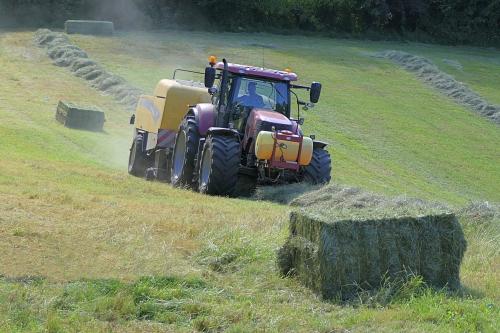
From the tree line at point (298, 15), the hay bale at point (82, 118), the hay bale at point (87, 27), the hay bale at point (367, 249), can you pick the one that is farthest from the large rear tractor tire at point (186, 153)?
the tree line at point (298, 15)

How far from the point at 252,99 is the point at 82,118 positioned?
10.4 meters

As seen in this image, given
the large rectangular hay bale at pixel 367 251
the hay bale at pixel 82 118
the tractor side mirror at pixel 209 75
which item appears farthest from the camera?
the hay bale at pixel 82 118

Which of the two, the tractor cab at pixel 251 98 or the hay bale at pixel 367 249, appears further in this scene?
the tractor cab at pixel 251 98

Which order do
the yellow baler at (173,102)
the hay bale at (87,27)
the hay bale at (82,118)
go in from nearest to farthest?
the yellow baler at (173,102)
the hay bale at (82,118)
the hay bale at (87,27)

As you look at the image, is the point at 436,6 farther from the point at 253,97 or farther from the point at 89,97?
the point at 253,97

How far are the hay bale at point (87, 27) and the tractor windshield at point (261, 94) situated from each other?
26.4 meters

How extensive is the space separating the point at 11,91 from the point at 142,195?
17.9 meters

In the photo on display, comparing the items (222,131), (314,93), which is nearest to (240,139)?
(222,131)

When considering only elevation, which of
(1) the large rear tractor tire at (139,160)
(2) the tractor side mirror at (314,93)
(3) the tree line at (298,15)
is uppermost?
(2) the tractor side mirror at (314,93)

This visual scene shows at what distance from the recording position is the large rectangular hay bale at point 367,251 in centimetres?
1002

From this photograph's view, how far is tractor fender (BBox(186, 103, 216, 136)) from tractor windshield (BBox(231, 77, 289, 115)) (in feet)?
2.13

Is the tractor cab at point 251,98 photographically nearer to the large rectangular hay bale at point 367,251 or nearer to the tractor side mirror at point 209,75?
the tractor side mirror at point 209,75

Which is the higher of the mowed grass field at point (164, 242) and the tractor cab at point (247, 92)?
the tractor cab at point (247, 92)

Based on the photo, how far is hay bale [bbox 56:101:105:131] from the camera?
29.3 m
